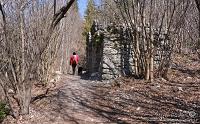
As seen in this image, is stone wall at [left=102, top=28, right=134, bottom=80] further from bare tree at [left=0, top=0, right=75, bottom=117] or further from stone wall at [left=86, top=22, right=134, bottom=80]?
bare tree at [left=0, top=0, right=75, bottom=117]

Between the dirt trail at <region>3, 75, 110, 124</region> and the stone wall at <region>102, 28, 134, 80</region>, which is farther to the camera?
the stone wall at <region>102, 28, 134, 80</region>

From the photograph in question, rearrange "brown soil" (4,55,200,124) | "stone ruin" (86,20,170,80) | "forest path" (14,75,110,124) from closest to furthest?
"brown soil" (4,55,200,124) < "forest path" (14,75,110,124) < "stone ruin" (86,20,170,80)

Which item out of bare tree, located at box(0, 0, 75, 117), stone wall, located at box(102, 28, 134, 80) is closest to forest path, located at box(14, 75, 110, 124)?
bare tree, located at box(0, 0, 75, 117)

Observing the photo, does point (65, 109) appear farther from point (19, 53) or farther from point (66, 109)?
point (19, 53)

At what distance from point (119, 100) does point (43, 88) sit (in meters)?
4.33

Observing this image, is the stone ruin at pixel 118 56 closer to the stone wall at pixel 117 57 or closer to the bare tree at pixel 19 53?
the stone wall at pixel 117 57

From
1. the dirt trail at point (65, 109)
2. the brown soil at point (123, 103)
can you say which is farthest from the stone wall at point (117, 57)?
the dirt trail at point (65, 109)

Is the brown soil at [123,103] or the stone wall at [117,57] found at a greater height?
the stone wall at [117,57]

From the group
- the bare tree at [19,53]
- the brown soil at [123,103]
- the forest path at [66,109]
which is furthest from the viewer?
the bare tree at [19,53]

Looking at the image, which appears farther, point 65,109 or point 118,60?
point 118,60

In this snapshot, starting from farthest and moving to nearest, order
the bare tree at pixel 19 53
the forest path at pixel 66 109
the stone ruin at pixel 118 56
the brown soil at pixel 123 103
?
the stone ruin at pixel 118 56, the bare tree at pixel 19 53, the forest path at pixel 66 109, the brown soil at pixel 123 103

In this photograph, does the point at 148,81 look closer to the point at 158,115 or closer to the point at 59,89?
the point at 59,89

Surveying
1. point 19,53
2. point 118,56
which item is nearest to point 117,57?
point 118,56

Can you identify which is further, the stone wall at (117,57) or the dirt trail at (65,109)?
the stone wall at (117,57)
